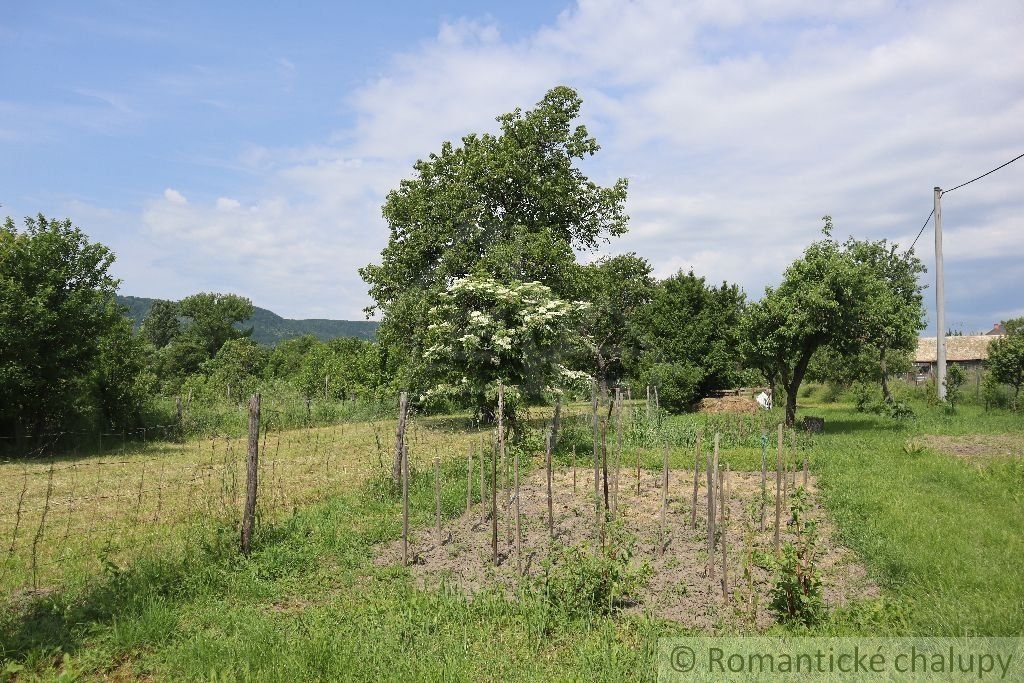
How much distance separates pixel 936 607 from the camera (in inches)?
256

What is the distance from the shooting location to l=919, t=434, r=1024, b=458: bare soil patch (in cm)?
1554

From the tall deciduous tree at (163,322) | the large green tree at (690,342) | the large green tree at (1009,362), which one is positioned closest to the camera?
the large green tree at (1009,362)

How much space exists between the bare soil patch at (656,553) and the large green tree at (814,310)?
10.2 meters

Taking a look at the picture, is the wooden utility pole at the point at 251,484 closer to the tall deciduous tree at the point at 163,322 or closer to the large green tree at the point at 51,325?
the large green tree at the point at 51,325

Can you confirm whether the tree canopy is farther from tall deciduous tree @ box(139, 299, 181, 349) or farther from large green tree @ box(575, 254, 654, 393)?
tall deciduous tree @ box(139, 299, 181, 349)

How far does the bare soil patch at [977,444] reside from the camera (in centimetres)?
1554

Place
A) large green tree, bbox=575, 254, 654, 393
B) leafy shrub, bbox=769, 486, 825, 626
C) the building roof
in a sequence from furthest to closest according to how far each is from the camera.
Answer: the building roof < large green tree, bbox=575, 254, 654, 393 < leafy shrub, bbox=769, 486, 825, 626

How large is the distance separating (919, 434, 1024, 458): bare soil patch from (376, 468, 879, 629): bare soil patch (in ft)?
20.6

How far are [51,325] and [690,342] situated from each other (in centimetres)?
2817

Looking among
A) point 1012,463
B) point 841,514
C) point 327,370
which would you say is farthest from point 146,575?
point 327,370

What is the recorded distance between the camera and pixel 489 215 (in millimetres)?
26891

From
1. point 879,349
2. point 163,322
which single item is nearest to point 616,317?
point 879,349

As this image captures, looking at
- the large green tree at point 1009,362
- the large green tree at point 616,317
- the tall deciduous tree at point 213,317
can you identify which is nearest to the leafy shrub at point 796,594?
the large green tree at point 1009,362

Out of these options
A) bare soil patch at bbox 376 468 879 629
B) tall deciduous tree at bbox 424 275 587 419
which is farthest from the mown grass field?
tall deciduous tree at bbox 424 275 587 419
